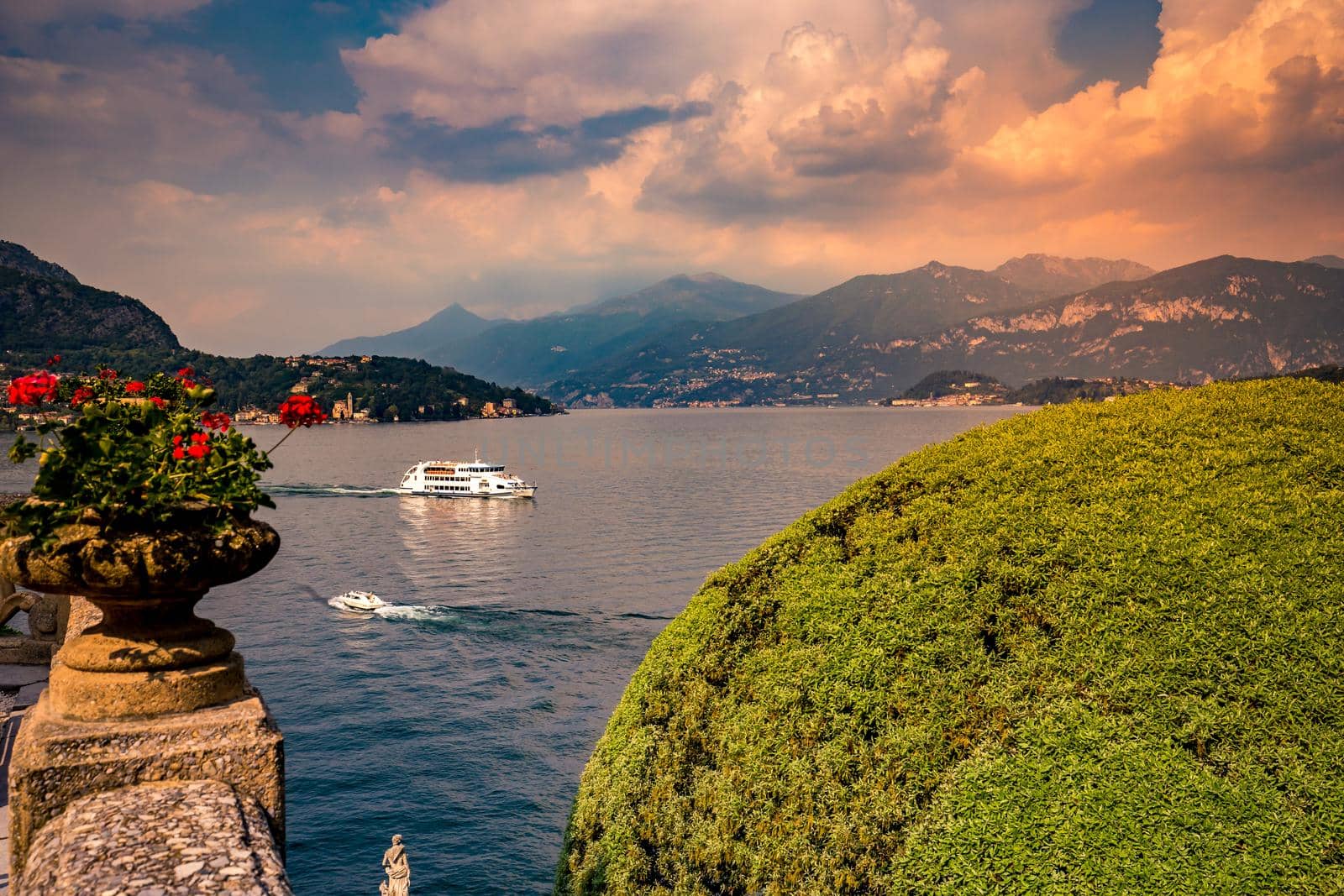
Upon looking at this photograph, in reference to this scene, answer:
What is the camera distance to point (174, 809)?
4.47 meters

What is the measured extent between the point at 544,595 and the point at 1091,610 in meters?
47.2

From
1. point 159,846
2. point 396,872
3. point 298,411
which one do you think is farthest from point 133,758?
point 396,872

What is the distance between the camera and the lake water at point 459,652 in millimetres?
24922

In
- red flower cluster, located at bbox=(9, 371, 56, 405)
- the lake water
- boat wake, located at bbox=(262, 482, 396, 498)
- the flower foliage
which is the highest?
red flower cluster, located at bbox=(9, 371, 56, 405)

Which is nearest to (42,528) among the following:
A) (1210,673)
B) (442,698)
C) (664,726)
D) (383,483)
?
(664,726)

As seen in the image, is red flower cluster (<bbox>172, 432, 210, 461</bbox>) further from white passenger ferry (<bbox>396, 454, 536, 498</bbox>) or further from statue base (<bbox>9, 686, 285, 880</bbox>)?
white passenger ferry (<bbox>396, 454, 536, 498</bbox>)

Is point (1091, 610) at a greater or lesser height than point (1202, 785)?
greater

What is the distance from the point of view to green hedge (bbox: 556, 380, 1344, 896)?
595cm

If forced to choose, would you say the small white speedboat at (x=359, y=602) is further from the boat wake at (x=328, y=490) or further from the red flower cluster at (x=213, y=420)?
the boat wake at (x=328, y=490)

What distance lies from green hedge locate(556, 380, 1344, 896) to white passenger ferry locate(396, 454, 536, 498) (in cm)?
9315

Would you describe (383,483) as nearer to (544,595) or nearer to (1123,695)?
(544,595)

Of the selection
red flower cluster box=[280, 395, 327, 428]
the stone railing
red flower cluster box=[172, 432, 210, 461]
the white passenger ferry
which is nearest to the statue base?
the stone railing

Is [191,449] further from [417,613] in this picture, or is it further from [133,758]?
[417,613]

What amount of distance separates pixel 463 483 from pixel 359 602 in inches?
2254
